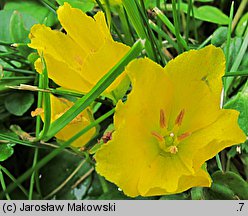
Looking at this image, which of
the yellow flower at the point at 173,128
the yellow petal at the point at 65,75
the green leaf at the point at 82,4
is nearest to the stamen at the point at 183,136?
the yellow flower at the point at 173,128

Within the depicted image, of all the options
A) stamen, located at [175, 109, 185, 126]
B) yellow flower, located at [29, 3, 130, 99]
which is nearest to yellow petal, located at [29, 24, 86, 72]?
yellow flower, located at [29, 3, 130, 99]

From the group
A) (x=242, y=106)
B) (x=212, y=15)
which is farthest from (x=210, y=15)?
(x=242, y=106)

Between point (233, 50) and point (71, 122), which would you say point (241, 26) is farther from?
point (71, 122)

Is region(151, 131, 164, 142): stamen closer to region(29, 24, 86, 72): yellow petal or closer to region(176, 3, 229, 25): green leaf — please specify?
region(29, 24, 86, 72): yellow petal

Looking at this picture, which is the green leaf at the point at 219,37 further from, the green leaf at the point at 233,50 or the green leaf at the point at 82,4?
the green leaf at the point at 82,4
